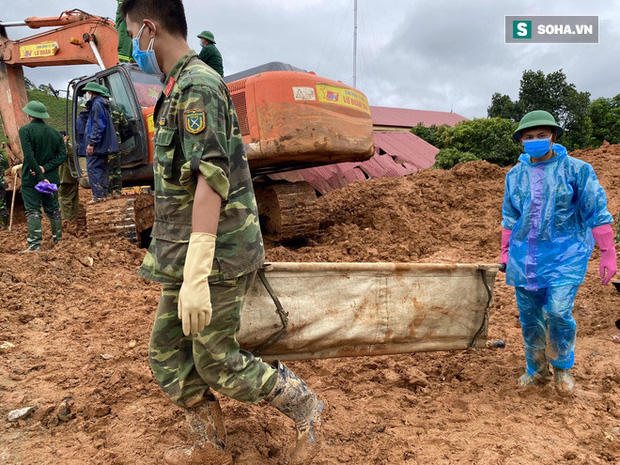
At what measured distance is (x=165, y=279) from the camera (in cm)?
179

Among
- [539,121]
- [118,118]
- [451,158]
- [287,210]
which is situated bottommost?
[287,210]

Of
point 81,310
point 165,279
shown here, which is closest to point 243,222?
point 165,279

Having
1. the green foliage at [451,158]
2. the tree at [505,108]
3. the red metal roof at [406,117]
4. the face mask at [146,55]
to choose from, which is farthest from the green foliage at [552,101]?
the face mask at [146,55]

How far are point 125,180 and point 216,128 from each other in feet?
17.4

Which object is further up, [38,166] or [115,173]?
[38,166]

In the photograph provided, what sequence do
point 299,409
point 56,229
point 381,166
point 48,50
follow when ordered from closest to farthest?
point 299,409 → point 56,229 → point 48,50 → point 381,166

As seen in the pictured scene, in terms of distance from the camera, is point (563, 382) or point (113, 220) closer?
point (563, 382)

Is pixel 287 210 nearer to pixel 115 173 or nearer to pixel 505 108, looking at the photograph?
pixel 115 173

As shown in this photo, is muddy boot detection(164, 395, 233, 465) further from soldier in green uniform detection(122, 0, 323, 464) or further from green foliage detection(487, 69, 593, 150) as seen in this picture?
green foliage detection(487, 69, 593, 150)

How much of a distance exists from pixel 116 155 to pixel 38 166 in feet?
3.17

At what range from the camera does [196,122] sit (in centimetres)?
163

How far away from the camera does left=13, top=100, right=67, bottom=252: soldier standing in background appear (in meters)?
5.90

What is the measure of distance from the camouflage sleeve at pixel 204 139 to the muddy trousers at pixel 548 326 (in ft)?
6.75

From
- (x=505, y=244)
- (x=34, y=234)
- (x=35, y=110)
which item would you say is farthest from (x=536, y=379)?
(x=35, y=110)
